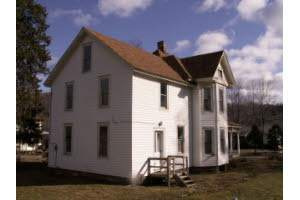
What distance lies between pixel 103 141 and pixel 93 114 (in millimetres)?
1826

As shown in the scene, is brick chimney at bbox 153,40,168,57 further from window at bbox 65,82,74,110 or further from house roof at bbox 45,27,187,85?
window at bbox 65,82,74,110

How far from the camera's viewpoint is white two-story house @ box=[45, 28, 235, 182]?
1708cm

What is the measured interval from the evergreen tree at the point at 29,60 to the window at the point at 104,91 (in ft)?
36.1

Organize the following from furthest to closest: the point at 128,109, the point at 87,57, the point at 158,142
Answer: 1. the point at 87,57
2. the point at 158,142
3. the point at 128,109

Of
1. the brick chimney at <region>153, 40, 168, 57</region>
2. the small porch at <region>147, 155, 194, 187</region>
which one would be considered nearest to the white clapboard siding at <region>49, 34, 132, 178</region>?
the small porch at <region>147, 155, 194, 187</region>

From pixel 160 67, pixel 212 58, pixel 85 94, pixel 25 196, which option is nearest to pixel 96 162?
pixel 85 94

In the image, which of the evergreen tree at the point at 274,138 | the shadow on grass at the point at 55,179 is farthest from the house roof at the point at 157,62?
the evergreen tree at the point at 274,138

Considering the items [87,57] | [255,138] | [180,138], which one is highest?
[87,57]

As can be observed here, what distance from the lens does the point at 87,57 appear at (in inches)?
775

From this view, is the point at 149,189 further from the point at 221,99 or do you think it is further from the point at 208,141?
the point at 221,99

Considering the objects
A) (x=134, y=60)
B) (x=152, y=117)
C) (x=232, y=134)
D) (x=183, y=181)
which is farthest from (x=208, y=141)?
(x=232, y=134)

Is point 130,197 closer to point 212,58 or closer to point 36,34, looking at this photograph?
point 212,58
